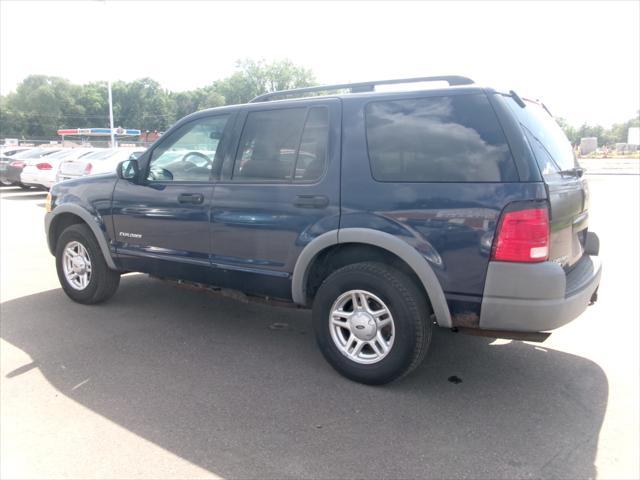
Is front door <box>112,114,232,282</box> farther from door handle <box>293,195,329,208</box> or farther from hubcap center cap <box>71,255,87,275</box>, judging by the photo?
door handle <box>293,195,329,208</box>

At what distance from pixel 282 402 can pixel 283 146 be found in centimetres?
185

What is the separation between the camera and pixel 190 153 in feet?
15.0

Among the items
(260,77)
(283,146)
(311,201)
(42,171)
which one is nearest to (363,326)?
(311,201)

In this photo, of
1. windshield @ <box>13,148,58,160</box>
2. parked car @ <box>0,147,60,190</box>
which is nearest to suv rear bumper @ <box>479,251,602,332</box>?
parked car @ <box>0,147,60,190</box>

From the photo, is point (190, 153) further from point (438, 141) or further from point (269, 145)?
point (438, 141)

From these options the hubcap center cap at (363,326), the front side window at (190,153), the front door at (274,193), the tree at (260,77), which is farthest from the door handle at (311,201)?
the tree at (260,77)

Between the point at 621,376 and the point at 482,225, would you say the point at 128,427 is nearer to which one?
the point at 482,225

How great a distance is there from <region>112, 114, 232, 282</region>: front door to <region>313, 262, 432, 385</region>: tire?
4.09 ft

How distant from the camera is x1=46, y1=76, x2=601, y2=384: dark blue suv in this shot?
305 centimetres

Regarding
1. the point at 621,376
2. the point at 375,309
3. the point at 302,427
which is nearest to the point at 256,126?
the point at 375,309

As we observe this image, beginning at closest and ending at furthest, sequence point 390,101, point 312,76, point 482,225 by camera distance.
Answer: point 482,225
point 390,101
point 312,76

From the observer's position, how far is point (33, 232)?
9.64 meters

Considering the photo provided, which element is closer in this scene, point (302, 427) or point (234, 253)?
point (302, 427)

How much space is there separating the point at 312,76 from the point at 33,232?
2937 inches
